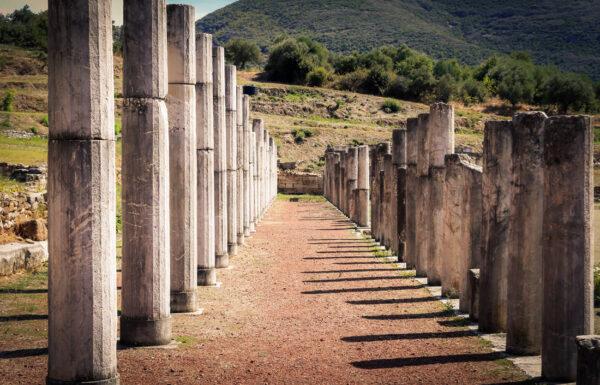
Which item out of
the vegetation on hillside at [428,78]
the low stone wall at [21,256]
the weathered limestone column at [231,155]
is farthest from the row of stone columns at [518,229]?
the vegetation on hillside at [428,78]

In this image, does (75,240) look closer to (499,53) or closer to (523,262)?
(523,262)

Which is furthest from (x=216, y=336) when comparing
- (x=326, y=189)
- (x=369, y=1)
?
(x=369, y=1)

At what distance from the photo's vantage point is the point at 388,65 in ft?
352

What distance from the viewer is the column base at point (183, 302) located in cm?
1196

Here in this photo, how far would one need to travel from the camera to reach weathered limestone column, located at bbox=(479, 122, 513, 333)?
10.2 metres

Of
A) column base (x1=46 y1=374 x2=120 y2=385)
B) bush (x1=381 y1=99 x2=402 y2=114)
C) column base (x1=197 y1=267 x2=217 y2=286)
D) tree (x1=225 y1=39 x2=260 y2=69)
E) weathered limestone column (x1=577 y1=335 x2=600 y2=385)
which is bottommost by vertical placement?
column base (x1=197 y1=267 x2=217 y2=286)

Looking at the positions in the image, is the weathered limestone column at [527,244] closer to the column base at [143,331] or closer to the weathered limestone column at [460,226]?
the weathered limestone column at [460,226]

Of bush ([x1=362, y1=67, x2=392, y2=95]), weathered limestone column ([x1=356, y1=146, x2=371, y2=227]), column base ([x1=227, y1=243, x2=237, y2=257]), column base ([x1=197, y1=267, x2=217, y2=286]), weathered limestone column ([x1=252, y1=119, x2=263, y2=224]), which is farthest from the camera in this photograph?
bush ([x1=362, y1=67, x2=392, y2=95])

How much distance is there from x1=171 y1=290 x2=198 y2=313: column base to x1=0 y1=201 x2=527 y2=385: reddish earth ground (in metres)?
0.21

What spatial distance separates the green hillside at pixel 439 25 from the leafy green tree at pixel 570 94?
33.2 metres

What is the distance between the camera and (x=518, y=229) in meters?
9.37

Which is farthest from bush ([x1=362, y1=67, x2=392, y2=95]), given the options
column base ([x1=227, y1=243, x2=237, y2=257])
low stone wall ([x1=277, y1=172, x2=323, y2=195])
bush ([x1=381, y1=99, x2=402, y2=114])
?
column base ([x1=227, y1=243, x2=237, y2=257])

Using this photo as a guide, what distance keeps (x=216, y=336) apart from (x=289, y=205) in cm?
3617

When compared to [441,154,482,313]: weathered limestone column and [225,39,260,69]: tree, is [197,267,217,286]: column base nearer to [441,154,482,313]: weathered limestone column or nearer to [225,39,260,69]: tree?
[441,154,482,313]: weathered limestone column
